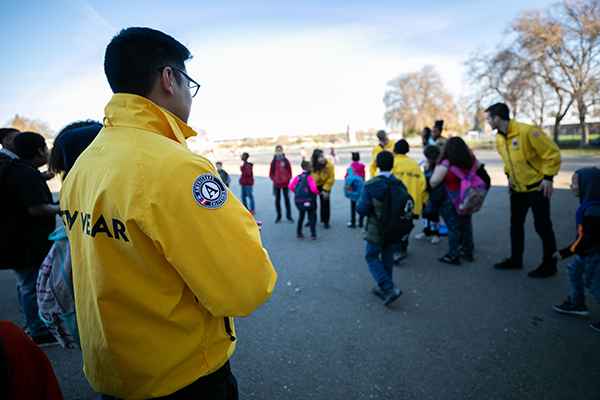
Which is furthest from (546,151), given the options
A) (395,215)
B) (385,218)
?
(385,218)

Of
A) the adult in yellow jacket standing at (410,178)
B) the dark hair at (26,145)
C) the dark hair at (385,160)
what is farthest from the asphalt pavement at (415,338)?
the dark hair at (26,145)

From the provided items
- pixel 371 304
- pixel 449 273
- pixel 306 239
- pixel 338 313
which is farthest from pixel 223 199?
pixel 306 239

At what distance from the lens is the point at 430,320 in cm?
366

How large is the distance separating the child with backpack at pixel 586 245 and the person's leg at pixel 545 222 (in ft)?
3.08

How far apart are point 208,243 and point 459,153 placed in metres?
4.86

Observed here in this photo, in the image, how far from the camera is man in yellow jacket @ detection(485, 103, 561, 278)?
170 inches

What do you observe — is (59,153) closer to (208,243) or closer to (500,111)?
(208,243)

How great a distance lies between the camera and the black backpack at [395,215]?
3869 millimetres

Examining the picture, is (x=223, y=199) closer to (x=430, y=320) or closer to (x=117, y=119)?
(x=117, y=119)

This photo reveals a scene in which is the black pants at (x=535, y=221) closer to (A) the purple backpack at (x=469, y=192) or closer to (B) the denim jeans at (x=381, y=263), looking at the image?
(A) the purple backpack at (x=469, y=192)

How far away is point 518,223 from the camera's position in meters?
4.69

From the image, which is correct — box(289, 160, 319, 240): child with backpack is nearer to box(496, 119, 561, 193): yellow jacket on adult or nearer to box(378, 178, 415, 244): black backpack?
box(378, 178, 415, 244): black backpack

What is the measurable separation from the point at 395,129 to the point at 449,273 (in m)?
57.4

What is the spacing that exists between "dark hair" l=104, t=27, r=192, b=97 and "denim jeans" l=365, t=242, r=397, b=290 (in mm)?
3336
